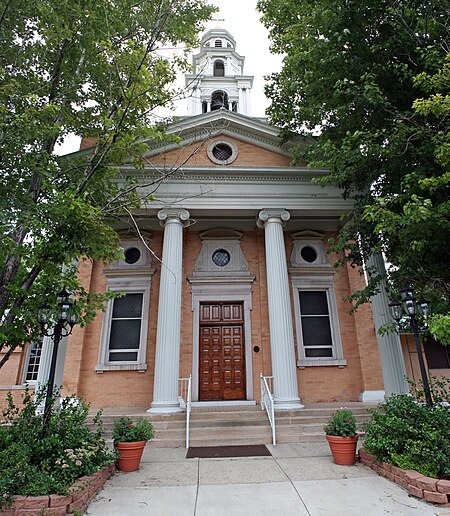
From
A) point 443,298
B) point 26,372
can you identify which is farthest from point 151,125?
point 26,372

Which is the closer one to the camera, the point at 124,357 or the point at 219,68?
the point at 124,357

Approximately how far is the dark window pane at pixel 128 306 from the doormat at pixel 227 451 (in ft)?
16.5

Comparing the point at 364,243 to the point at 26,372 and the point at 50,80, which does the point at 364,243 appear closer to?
the point at 50,80

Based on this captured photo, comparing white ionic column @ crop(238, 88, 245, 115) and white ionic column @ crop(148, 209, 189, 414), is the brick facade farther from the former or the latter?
white ionic column @ crop(238, 88, 245, 115)

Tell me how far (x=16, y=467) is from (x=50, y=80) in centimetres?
639

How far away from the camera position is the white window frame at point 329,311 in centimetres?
1044

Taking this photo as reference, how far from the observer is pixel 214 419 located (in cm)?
794

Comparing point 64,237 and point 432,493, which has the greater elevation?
point 64,237

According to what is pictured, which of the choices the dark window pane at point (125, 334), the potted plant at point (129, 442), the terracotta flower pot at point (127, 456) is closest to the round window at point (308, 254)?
the dark window pane at point (125, 334)

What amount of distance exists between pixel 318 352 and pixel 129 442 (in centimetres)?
688

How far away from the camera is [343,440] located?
5496 mm

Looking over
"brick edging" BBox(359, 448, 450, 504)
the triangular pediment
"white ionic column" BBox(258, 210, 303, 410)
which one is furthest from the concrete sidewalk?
the triangular pediment

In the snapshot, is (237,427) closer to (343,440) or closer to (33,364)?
(343,440)

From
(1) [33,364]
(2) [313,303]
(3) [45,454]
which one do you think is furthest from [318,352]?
(1) [33,364]
